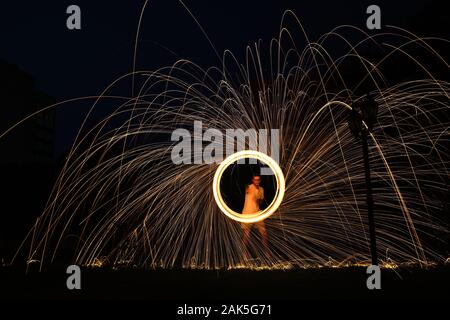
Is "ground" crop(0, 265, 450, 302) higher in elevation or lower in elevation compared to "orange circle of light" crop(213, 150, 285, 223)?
lower

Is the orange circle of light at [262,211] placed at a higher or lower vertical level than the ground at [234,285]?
higher

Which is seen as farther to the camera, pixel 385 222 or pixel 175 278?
pixel 385 222

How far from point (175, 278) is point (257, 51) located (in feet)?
18.4

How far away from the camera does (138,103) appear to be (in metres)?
11.4

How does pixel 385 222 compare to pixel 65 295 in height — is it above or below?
above

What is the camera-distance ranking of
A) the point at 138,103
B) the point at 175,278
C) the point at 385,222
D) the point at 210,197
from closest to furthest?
the point at 175,278 → the point at 138,103 → the point at 210,197 → the point at 385,222

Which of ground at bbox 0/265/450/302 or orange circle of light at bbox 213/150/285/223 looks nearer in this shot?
ground at bbox 0/265/450/302

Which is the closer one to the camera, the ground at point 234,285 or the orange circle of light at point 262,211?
the ground at point 234,285

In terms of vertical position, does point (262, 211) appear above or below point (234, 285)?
above

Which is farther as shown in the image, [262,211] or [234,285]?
[262,211]

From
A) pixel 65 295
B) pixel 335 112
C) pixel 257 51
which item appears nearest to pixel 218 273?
pixel 65 295

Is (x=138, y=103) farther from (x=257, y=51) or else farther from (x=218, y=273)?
(x=218, y=273)

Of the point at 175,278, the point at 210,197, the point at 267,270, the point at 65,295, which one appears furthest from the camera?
the point at 210,197

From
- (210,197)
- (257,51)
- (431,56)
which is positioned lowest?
(210,197)
